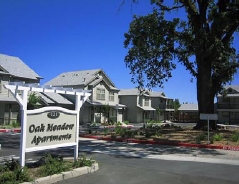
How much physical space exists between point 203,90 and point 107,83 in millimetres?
26164

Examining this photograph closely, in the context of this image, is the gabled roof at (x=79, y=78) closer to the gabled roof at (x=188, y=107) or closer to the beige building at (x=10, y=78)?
the beige building at (x=10, y=78)

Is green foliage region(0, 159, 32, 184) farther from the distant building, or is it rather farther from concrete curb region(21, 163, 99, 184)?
the distant building

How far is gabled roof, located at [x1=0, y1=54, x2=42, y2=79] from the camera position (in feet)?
119

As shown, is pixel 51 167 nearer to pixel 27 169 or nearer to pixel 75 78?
pixel 27 169

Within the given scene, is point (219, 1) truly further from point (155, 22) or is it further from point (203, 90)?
point (203, 90)

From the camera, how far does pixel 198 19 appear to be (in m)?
24.6

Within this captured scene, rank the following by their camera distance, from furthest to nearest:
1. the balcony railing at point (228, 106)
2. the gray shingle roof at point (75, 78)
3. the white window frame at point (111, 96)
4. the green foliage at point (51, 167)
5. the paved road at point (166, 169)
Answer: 1. the balcony railing at point (228, 106)
2. the white window frame at point (111, 96)
3. the gray shingle roof at point (75, 78)
4. the paved road at point (166, 169)
5. the green foliage at point (51, 167)

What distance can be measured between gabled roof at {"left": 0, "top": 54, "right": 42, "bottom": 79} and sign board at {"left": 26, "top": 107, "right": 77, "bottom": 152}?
87.9 ft

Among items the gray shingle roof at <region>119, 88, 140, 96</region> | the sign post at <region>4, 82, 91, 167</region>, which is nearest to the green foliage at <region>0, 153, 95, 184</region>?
the sign post at <region>4, 82, 91, 167</region>

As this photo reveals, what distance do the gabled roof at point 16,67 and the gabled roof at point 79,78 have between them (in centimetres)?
785

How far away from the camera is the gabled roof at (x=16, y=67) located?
1431 inches

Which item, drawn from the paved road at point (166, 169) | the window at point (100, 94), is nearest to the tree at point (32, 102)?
the window at point (100, 94)

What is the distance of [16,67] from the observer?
38.3 m

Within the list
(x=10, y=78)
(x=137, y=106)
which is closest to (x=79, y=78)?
(x=10, y=78)
